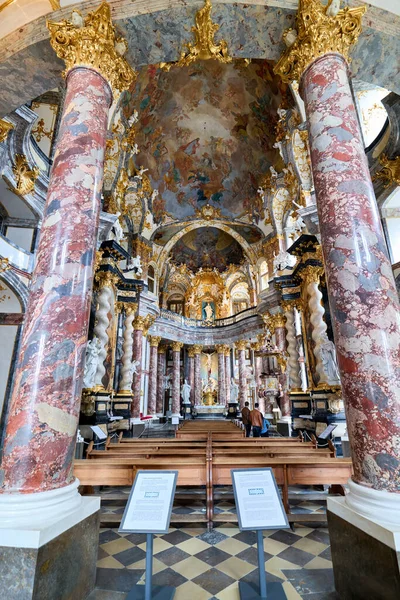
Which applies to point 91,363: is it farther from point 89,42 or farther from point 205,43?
point 205,43

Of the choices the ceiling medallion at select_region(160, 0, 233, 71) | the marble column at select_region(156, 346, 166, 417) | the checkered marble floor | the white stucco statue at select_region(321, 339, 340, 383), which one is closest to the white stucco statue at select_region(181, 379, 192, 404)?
the marble column at select_region(156, 346, 166, 417)

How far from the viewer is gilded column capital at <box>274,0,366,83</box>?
4.39 meters

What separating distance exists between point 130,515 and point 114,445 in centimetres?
459

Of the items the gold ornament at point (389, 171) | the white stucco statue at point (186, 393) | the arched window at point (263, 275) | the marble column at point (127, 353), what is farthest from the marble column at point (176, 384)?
the gold ornament at point (389, 171)

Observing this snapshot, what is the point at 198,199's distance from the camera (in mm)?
21422

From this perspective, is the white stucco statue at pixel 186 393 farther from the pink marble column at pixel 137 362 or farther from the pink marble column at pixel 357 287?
the pink marble column at pixel 357 287

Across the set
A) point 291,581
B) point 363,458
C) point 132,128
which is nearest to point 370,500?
point 363,458

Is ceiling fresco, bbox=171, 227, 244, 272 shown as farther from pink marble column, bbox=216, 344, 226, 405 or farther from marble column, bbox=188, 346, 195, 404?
marble column, bbox=188, 346, 195, 404

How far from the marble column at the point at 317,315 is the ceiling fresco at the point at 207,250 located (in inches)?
525

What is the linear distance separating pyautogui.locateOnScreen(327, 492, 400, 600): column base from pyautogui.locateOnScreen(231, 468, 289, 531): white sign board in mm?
561

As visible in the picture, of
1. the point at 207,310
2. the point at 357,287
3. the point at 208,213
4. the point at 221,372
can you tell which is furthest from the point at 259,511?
the point at 207,310

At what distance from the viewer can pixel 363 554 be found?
8.23 feet

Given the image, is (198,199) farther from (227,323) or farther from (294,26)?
(294,26)

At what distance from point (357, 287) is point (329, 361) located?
7061 millimetres
